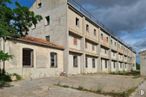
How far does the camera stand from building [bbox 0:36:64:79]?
17.8 meters

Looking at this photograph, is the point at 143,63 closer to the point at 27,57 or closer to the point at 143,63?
the point at 143,63

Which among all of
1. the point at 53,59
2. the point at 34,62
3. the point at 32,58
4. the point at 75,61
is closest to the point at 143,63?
the point at 75,61

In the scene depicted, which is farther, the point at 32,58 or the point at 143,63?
the point at 143,63

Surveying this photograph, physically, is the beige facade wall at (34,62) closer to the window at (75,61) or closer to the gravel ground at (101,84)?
the gravel ground at (101,84)

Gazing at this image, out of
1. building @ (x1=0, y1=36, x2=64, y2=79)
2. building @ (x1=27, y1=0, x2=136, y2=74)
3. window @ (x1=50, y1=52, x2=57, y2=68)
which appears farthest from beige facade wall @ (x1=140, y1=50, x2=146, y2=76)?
window @ (x1=50, y1=52, x2=57, y2=68)

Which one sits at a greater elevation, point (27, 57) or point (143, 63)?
point (27, 57)

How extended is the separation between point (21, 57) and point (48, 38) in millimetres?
9521

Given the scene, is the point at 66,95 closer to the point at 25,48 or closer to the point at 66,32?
the point at 25,48

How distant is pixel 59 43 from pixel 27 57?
694cm

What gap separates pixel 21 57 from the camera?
62.3 feet

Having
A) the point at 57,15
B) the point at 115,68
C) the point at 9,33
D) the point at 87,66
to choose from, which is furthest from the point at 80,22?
the point at 115,68

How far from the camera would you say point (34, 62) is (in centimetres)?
2073

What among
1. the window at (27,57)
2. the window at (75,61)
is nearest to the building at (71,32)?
the window at (75,61)

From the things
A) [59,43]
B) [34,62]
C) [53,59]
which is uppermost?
[59,43]
